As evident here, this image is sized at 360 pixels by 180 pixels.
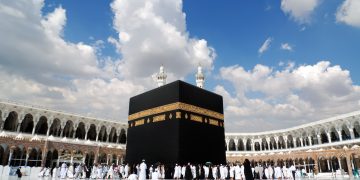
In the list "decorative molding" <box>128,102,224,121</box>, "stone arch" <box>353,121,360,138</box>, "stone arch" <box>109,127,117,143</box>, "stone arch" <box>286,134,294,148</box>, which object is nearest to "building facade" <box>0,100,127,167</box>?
"stone arch" <box>109,127,117,143</box>

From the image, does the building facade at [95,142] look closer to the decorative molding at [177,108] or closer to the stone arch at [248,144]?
the stone arch at [248,144]

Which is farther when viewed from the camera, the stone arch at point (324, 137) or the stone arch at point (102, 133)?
the stone arch at point (102, 133)

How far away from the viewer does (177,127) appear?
10.3 metres

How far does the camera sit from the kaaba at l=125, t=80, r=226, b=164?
10.3m

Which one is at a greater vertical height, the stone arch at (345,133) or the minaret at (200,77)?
the minaret at (200,77)

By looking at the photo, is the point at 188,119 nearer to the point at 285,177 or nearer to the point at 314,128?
the point at 285,177

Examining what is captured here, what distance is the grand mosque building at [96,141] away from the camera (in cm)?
1895

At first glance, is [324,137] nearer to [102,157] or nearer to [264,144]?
[264,144]

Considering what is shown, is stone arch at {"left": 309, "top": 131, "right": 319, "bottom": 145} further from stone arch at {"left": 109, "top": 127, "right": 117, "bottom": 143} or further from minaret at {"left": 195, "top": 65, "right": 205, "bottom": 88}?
stone arch at {"left": 109, "top": 127, "right": 117, "bottom": 143}

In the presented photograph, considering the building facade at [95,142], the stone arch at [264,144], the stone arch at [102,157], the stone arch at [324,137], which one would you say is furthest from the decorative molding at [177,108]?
the stone arch at [264,144]

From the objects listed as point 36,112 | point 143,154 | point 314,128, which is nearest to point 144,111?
point 143,154

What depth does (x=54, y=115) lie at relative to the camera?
22.3 m

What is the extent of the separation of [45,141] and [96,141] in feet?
19.8

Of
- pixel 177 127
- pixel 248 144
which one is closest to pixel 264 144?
pixel 248 144
